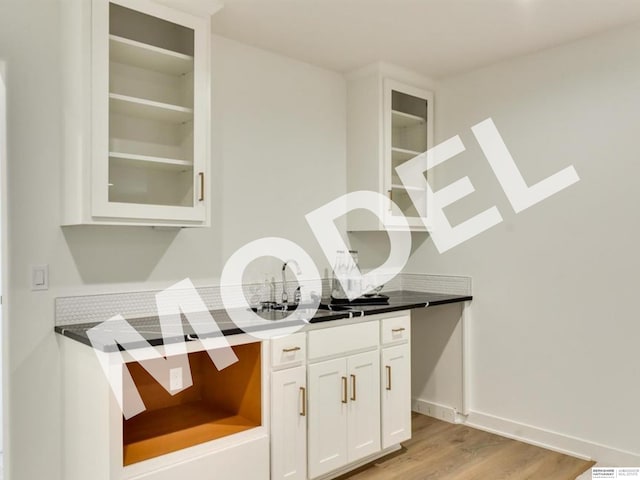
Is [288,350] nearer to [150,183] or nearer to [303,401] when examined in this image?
[303,401]

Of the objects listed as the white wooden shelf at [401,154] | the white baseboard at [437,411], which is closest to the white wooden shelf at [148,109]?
the white wooden shelf at [401,154]

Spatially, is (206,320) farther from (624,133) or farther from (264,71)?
(624,133)

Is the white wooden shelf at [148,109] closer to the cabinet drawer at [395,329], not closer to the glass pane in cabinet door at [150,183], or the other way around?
the glass pane in cabinet door at [150,183]

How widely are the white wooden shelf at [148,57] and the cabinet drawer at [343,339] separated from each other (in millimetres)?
1491

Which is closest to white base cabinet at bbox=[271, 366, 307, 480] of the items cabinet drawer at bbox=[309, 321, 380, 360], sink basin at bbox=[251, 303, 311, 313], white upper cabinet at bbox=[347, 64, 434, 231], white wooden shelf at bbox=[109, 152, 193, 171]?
cabinet drawer at bbox=[309, 321, 380, 360]

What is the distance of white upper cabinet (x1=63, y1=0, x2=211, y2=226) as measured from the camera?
2156 millimetres

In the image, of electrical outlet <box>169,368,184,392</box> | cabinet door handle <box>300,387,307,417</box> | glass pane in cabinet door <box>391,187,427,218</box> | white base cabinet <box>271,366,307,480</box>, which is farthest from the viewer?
glass pane in cabinet door <box>391,187,427,218</box>

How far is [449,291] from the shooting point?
3711 millimetres

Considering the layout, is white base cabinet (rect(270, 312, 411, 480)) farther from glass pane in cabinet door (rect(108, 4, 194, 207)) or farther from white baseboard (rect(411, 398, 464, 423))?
glass pane in cabinet door (rect(108, 4, 194, 207))

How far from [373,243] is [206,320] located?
1651 millimetres

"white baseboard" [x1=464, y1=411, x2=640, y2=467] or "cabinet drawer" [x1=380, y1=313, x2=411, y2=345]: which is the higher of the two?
"cabinet drawer" [x1=380, y1=313, x2=411, y2=345]

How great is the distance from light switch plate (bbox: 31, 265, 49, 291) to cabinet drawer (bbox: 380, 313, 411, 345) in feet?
5.80

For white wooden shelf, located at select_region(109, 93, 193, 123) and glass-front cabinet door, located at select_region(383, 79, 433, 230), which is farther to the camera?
glass-front cabinet door, located at select_region(383, 79, 433, 230)

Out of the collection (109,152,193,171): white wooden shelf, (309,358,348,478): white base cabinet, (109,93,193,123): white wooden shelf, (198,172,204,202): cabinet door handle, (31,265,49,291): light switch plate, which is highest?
(109,93,193,123): white wooden shelf
